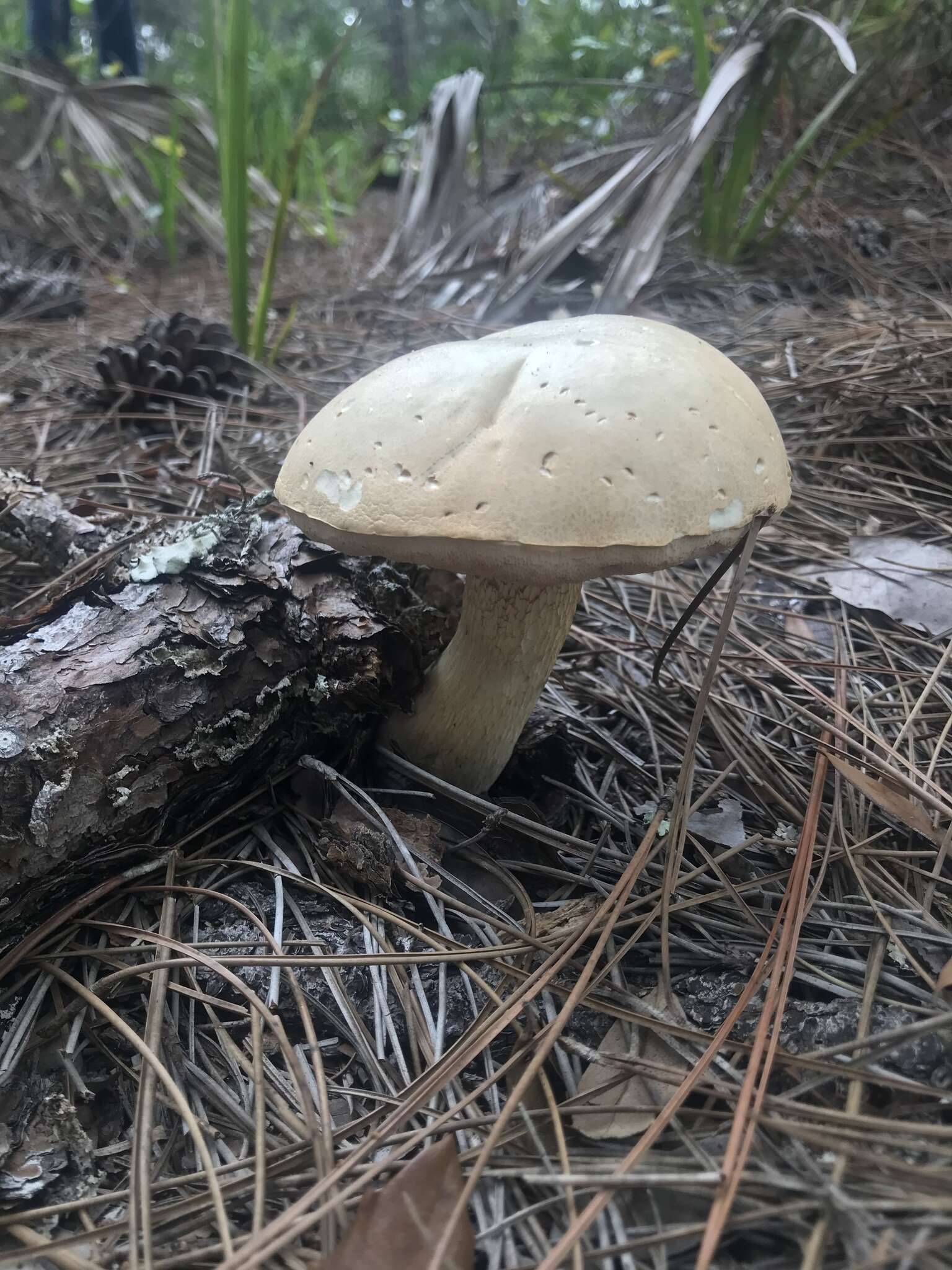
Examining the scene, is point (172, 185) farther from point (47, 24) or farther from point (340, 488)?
point (340, 488)

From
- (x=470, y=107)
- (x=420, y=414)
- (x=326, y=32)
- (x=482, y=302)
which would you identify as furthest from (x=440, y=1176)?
(x=326, y=32)

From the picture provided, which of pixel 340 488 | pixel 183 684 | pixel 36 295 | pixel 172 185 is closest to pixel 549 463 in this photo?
pixel 340 488

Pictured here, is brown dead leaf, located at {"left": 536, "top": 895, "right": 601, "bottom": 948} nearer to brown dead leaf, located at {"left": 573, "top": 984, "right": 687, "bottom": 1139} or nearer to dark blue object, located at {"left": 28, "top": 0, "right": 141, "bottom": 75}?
brown dead leaf, located at {"left": 573, "top": 984, "right": 687, "bottom": 1139}

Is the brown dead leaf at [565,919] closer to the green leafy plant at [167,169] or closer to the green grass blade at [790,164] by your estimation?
the green grass blade at [790,164]

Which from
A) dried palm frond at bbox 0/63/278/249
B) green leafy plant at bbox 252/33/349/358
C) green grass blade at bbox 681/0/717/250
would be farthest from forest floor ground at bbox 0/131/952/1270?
dried palm frond at bbox 0/63/278/249

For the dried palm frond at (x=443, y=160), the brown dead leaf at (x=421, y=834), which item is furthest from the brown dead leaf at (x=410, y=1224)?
the dried palm frond at (x=443, y=160)

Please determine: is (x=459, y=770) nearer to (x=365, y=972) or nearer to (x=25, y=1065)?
(x=365, y=972)
